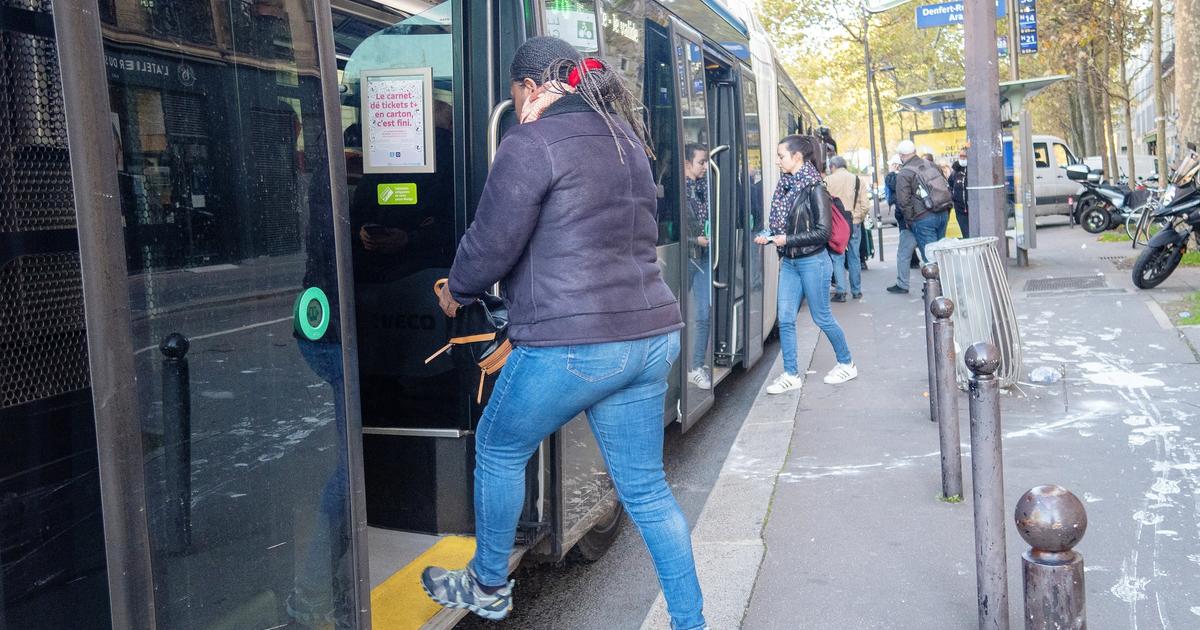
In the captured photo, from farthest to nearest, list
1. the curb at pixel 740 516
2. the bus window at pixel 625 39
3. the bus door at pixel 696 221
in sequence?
the bus door at pixel 696 221 → the bus window at pixel 625 39 → the curb at pixel 740 516

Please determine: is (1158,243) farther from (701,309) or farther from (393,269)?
(393,269)

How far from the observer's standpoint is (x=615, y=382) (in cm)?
326

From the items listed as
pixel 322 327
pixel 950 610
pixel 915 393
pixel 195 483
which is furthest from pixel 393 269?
pixel 915 393

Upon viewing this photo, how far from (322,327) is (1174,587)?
10.4 feet

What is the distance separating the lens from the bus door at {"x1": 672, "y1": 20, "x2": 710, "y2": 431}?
5867mm

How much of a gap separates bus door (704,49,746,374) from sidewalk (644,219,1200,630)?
699 mm

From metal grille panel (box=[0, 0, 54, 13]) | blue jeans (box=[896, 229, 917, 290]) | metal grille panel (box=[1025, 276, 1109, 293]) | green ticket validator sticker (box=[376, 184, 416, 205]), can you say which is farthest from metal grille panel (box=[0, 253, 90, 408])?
blue jeans (box=[896, 229, 917, 290])

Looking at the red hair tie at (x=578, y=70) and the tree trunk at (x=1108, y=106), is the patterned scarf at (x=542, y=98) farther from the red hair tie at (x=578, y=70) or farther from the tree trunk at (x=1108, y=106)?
the tree trunk at (x=1108, y=106)

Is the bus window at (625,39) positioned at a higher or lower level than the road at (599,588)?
higher

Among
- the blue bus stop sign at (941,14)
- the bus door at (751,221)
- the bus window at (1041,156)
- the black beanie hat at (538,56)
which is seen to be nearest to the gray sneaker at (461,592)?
the black beanie hat at (538,56)

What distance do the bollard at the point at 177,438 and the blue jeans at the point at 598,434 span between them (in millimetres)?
1145

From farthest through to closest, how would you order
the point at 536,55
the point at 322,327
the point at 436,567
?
1. the point at 436,567
2. the point at 536,55
3. the point at 322,327

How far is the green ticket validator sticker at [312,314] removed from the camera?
262cm

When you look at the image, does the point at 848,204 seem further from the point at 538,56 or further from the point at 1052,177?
the point at 1052,177
